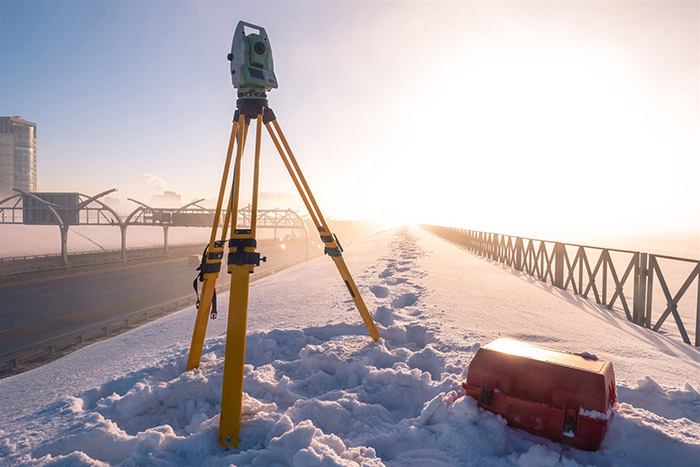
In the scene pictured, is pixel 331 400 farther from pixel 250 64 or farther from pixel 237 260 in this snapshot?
pixel 250 64

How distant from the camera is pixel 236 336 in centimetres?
259

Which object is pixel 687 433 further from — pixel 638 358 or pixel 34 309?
pixel 34 309

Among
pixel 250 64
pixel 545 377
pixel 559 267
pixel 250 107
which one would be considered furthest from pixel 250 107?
pixel 559 267

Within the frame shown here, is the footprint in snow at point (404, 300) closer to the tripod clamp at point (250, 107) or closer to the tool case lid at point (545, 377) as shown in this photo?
the tool case lid at point (545, 377)

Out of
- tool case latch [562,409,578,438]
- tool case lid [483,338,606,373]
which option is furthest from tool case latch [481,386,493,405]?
tool case latch [562,409,578,438]

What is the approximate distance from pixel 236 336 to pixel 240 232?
2.62 feet

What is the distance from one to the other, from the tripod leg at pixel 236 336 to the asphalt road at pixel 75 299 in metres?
16.1

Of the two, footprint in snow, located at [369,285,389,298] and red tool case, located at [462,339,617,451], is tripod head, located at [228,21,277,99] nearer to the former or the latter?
red tool case, located at [462,339,617,451]

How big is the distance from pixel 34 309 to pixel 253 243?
24307 millimetres

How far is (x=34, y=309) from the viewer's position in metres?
19.8

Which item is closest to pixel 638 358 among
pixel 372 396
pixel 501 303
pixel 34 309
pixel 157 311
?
pixel 501 303

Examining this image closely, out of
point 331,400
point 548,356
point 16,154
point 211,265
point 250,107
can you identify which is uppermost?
point 16,154

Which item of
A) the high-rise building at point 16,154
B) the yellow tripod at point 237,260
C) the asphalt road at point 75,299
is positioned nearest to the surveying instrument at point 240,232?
the yellow tripod at point 237,260

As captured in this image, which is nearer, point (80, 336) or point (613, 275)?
point (613, 275)
